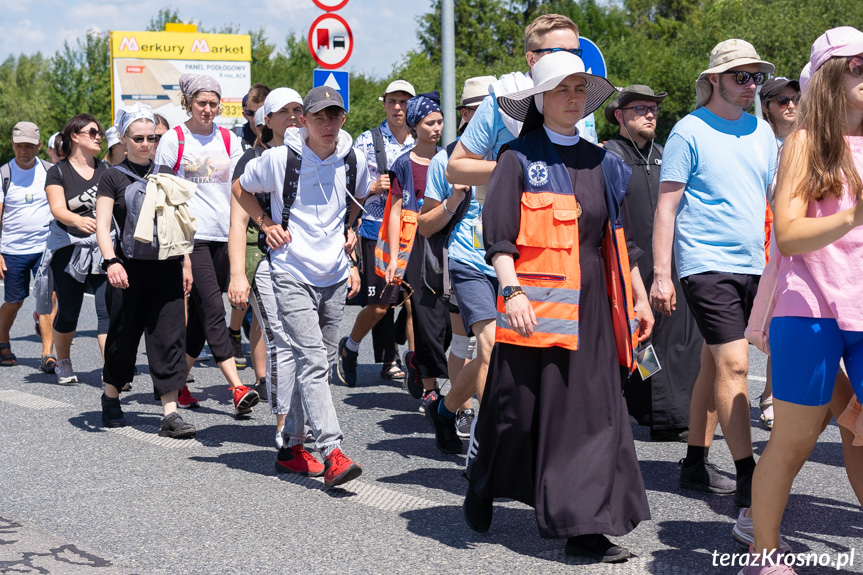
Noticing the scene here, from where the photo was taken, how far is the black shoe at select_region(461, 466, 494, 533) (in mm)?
4676

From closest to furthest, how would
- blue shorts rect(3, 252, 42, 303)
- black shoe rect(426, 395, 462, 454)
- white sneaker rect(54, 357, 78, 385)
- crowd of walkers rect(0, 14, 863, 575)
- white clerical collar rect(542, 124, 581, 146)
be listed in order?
crowd of walkers rect(0, 14, 863, 575)
white clerical collar rect(542, 124, 581, 146)
black shoe rect(426, 395, 462, 454)
white sneaker rect(54, 357, 78, 385)
blue shorts rect(3, 252, 42, 303)

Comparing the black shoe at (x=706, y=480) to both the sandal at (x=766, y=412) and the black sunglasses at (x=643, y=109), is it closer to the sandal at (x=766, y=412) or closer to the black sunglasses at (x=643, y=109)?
the sandal at (x=766, y=412)

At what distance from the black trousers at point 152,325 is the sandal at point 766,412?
361cm

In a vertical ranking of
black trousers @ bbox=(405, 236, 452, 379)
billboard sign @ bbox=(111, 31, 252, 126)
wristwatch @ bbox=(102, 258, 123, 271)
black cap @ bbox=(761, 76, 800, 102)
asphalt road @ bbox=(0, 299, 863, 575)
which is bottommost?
asphalt road @ bbox=(0, 299, 863, 575)

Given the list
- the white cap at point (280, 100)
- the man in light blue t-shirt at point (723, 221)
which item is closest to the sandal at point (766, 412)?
the man in light blue t-shirt at point (723, 221)

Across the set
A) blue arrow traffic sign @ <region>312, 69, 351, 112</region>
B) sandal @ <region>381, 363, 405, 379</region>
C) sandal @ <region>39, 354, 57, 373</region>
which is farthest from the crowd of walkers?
blue arrow traffic sign @ <region>312, 69, 351, 112</region>

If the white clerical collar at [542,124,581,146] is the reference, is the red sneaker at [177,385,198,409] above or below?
below

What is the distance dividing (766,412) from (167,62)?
34612 mm

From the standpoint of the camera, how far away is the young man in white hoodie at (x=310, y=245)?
225 inches

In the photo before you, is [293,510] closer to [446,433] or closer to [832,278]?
[446,433]

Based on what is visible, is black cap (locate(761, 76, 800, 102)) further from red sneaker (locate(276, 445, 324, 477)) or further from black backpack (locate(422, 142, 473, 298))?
red sneaker (locate(276, 445, 324, 477))

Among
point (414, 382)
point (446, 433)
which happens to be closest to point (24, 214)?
point (414, 382)

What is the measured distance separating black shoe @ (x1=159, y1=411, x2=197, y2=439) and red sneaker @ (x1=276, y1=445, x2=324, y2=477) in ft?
3.46

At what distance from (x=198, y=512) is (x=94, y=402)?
131 inches
